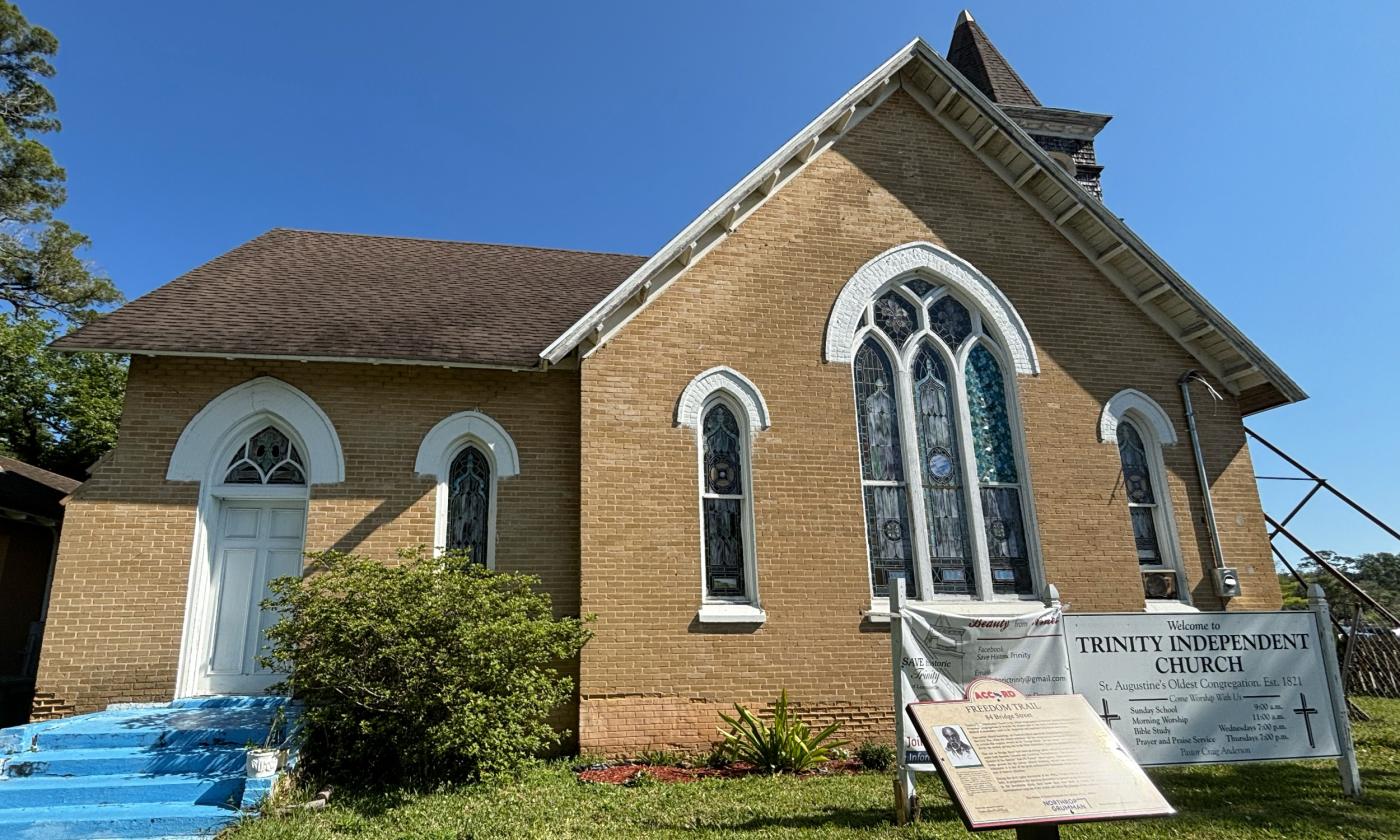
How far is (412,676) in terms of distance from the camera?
302 inches

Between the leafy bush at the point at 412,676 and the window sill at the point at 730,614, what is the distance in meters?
2.02

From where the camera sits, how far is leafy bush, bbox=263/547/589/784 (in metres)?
7.62

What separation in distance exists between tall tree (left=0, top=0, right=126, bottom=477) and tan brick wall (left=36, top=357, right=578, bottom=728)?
50.3ft

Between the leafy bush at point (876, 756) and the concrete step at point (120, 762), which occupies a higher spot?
the concrete step at point (120, 762)

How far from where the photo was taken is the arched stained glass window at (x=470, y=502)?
1011 cm

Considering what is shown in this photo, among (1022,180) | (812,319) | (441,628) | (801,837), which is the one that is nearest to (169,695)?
(441,628)

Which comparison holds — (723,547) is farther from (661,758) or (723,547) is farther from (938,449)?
(938,449)

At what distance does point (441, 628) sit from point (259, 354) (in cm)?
429

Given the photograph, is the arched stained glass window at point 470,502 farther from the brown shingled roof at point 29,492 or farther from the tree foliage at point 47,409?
the tree foliage at point 47,409

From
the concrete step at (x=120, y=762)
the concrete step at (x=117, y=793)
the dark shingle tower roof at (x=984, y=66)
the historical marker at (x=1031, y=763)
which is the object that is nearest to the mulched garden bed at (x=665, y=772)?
the concrete step at (x=117, y=793)

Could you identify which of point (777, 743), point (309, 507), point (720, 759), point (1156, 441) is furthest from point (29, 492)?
point (1156, 441)

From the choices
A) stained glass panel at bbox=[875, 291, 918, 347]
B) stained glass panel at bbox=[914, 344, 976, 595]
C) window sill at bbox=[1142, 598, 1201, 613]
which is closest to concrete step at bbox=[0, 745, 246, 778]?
stained glass panel at bbox=[914, 344, 976, 595]

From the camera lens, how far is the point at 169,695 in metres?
8.99

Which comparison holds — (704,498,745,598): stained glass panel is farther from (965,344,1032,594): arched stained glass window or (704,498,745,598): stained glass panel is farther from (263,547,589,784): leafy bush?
(965,344,1032,594): arched stained glass window
